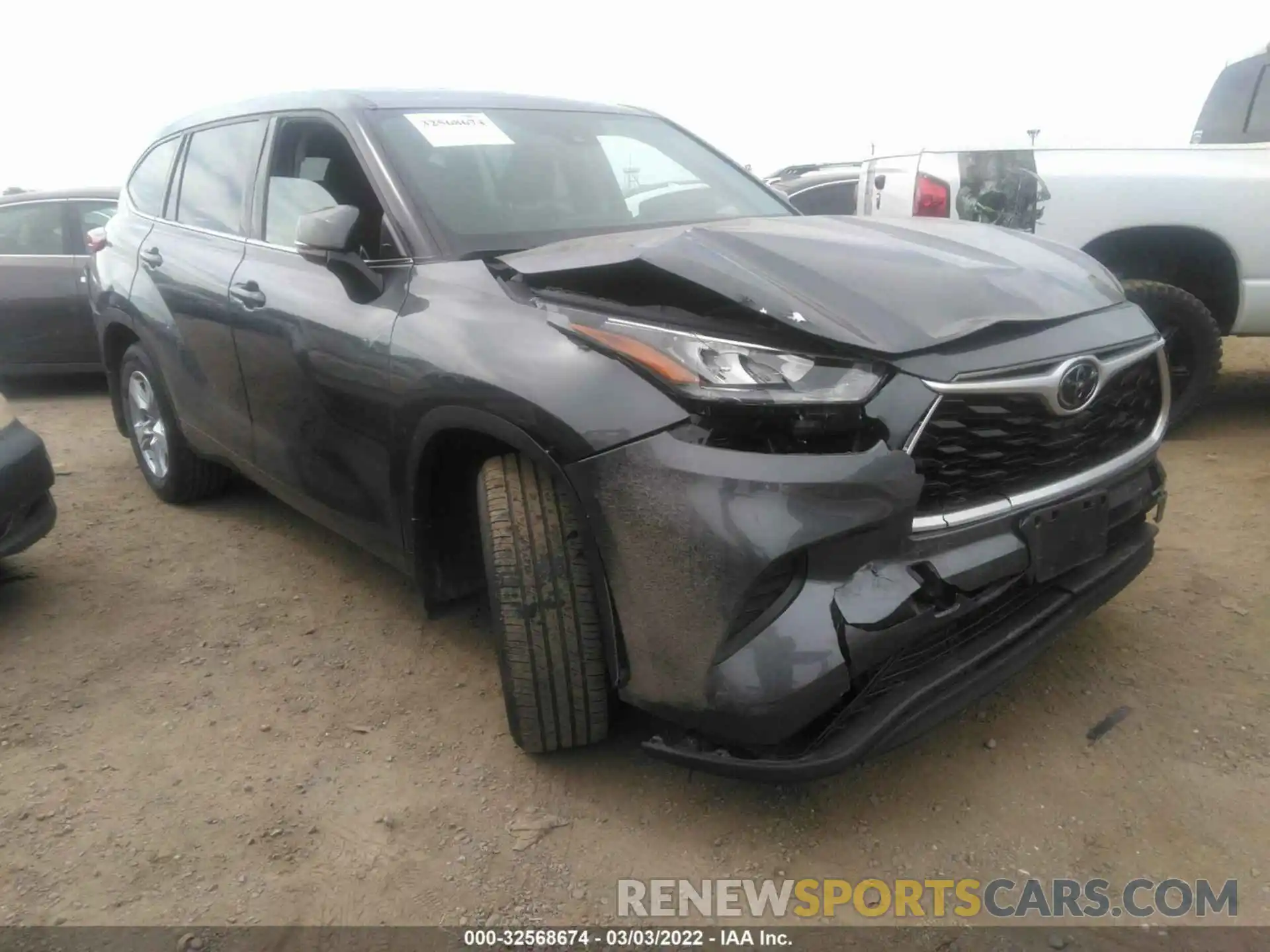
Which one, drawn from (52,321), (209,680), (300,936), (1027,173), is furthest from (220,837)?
(52,321)

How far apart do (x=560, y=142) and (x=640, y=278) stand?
1.31 m

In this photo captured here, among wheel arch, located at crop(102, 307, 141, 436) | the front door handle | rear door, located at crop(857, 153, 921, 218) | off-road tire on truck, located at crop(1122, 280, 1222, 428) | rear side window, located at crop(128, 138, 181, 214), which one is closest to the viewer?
the front door handle

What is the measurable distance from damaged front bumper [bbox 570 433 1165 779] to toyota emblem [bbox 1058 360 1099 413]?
0.29 metres

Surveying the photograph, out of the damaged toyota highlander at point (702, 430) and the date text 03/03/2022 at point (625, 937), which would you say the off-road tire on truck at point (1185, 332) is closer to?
the damaged toyota highlander at point (702, 430)

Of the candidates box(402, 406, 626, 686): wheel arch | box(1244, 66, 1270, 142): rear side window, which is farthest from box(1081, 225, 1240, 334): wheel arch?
box(402, 406, 626, 686): wheel arch

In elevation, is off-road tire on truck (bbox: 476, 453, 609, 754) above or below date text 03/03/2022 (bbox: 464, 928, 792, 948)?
above

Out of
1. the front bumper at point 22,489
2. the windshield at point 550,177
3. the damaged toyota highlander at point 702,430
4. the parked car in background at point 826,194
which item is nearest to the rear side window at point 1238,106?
the parked car in background at point 826,194

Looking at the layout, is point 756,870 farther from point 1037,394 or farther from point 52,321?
point 52,321

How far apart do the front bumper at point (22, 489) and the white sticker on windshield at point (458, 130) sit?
6.17 feet

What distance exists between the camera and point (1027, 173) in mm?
4480

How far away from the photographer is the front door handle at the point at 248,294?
10.1ft

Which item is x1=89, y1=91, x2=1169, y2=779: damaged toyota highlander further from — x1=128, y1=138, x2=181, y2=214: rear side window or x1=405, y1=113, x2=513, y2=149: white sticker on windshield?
x1=128, y1=138, x2=181, y2=214: rear side window

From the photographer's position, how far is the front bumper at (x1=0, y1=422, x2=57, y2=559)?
3.23 meters

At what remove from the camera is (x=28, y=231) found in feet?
21.7
